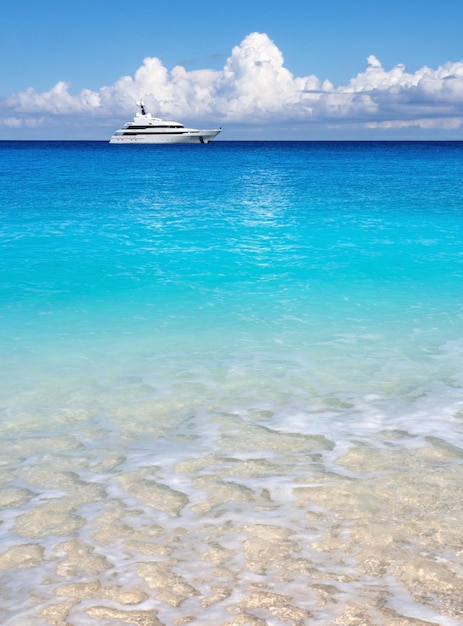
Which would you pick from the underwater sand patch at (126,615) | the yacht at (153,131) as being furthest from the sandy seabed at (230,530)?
the yacht at (153,131)

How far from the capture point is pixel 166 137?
150375 mm

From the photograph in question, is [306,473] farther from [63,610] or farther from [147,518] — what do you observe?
[63,610]

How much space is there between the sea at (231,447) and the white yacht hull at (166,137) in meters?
139

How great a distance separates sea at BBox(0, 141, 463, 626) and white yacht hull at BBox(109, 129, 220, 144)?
458 feet

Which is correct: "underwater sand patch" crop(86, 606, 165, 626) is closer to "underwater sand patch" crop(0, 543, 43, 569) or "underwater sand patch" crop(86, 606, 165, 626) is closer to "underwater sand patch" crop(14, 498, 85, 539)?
"underwater sand patch" crop(0, 543, 43, 569)

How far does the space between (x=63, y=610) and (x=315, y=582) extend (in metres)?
1.59

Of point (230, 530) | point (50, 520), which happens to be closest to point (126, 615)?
point (230, 530)

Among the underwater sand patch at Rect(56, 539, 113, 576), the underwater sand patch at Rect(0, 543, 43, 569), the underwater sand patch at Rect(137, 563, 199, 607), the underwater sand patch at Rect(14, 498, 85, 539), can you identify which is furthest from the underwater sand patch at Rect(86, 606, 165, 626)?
the underwater sand patch at Rect(14, 498, 85, 539)

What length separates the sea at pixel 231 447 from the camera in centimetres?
415

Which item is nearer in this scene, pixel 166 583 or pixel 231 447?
pixel 166 583

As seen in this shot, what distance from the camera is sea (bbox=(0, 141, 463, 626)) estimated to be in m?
4.15

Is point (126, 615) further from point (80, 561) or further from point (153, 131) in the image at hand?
point (153, 131)

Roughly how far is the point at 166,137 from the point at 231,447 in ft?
494

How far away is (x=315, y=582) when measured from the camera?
4219 millimetres
